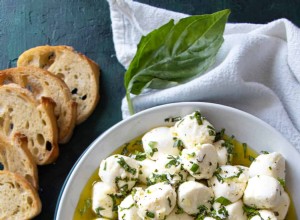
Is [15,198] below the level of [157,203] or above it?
below

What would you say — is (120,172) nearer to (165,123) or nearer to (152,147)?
(152,147)

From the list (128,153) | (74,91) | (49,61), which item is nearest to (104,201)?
(128,153)

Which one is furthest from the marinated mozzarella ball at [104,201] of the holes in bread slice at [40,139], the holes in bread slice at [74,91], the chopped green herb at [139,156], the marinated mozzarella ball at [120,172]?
the holes in bread slice at [74,91]

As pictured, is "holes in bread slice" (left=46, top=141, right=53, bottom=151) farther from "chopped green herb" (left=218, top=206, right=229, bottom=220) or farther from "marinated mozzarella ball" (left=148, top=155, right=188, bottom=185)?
"chopped green herb" (left=218, top=206, right=229, bottom=220)

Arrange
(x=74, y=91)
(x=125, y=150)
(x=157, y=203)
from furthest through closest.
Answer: (x=74, y=91)
(x=125, y=150)
(x=157, y=203)

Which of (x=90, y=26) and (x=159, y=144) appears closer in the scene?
(x=159, y=144)

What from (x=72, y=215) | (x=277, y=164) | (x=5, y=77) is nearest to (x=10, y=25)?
(x=5, y=77)

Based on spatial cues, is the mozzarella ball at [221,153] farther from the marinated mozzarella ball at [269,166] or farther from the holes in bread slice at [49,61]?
the holes in bread slice at [49,61]
